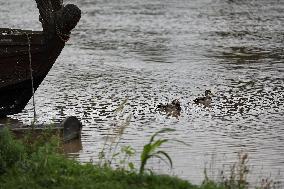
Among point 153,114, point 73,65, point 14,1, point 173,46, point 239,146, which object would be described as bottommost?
point 239,146

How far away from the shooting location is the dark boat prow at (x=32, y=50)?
529 inches

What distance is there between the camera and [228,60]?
21234 millimetres

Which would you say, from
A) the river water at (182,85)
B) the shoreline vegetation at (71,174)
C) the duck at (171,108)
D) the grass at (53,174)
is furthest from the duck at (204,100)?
the grass at (53,174)

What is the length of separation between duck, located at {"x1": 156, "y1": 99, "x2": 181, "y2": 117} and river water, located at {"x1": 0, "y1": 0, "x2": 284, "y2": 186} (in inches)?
6.4

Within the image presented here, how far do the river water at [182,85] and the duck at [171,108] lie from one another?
16 cm

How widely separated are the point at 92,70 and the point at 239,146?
900 centimetres

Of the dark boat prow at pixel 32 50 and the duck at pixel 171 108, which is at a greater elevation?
the dark boat prow at pixel 32 50

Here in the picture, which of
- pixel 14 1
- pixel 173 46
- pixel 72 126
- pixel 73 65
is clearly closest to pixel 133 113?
pixel 72 126

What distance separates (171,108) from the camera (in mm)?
14148

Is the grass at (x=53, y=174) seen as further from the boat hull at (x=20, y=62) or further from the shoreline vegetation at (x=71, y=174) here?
the boat hull at (x=20, y=62)

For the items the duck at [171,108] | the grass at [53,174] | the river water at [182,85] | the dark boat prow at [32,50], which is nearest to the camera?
the grass at [53,174]

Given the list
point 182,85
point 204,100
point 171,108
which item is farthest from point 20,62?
point 182,85

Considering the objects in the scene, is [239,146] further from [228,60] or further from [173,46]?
[173,46]

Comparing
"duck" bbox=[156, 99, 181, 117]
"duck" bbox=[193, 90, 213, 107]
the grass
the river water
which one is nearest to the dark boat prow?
the river water
